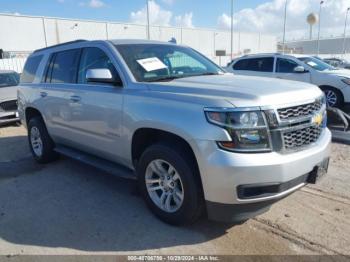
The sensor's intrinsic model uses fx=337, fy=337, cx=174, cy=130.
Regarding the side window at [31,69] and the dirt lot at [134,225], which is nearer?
the dirt lot at [134,225]

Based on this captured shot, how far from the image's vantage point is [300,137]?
3084 mm

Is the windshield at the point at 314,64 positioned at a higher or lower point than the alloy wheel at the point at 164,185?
higher

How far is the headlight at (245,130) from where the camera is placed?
2.83m

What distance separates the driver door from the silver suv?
620cm

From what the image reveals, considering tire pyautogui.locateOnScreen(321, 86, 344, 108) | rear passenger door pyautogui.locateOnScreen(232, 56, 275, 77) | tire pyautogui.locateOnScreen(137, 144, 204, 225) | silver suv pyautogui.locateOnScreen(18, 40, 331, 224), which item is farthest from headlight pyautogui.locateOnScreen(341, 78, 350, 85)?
tire pyautogui.locateOnScreen(137, 144, 204, 225)

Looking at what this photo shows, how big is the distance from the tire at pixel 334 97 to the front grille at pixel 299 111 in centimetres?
649

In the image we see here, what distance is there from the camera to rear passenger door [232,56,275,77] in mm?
10672

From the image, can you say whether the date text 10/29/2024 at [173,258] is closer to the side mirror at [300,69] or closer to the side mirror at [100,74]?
the side mirror at [100,74]

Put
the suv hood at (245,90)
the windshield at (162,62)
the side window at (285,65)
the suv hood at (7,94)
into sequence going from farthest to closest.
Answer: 1. the side window at (285,65)
2. the suv hood at (7,94)
3. the windshield at (162,62)
4. the suv hood at (245,90)

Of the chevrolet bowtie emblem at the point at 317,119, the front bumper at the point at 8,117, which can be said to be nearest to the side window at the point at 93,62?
the chevrolet bowtie emblem at the point at 317,119

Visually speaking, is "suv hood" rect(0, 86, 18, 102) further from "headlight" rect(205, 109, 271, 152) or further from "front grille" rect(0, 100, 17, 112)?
"headlight" rect(205, 109, 271, 152)

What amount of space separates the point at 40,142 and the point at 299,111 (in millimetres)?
4424

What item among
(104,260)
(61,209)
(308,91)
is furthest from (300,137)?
(61,209)

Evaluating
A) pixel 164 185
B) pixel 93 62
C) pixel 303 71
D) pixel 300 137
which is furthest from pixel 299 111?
pixel 303 71
